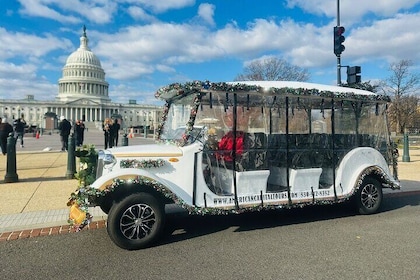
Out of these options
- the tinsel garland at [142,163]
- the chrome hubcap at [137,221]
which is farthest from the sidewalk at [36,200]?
the tinsel garland at [142,163]

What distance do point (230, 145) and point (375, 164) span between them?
3057 millimetres

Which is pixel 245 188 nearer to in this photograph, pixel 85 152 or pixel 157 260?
pixel 157 260

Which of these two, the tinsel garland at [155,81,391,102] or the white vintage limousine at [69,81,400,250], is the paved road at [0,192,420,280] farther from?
the tinsel garland at [155,81,391,102]

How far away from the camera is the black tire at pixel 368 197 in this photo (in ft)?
22.0

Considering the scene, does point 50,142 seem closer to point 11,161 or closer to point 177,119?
point 11,161

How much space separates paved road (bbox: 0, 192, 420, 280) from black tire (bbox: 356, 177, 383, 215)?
0.32 meters

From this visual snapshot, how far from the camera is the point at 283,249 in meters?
4.85

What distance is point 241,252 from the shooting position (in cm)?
474

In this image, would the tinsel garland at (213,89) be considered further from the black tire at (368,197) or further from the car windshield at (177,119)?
the black tire at (368,197)

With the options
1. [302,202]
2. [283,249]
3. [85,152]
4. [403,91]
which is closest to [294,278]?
[283,249]

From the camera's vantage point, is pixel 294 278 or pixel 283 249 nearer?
pixel 294 278

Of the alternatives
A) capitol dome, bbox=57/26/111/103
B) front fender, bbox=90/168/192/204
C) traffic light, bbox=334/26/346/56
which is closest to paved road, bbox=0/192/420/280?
front fender, bbox=90/168/192/204

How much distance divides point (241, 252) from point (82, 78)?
13184 centimetres

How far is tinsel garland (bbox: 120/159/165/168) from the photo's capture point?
5.05 meters
